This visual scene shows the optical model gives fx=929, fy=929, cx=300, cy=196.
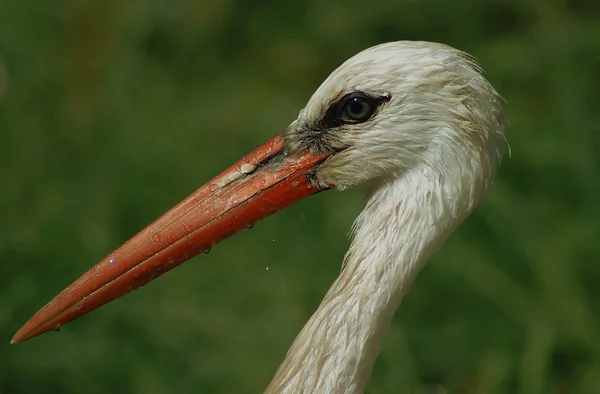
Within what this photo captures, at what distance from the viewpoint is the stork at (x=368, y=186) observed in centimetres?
179

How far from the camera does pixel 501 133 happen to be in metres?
1.83

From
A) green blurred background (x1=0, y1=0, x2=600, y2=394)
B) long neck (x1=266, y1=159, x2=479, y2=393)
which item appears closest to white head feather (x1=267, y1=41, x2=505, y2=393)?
long neck (x1=266, y1=159, x2=479, y2=393)

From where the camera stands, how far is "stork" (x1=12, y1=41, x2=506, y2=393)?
1.79m

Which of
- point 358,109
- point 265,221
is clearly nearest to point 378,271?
point 358,109

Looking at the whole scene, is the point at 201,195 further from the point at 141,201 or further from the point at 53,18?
the point at 53,18

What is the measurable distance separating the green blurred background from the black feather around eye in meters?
1.21

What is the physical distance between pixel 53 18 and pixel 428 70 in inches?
131

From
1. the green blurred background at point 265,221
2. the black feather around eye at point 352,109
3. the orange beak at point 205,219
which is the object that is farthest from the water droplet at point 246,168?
the green blurred background at point 265,221

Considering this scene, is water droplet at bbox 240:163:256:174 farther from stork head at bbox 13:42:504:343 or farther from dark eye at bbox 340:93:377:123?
dark eye at bbox 340:93:377:123

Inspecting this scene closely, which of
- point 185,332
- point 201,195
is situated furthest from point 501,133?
point 185,332

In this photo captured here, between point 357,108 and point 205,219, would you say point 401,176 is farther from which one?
point 205,219

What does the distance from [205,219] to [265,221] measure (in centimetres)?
190

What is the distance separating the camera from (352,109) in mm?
1869

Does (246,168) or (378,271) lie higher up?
(246,168)
